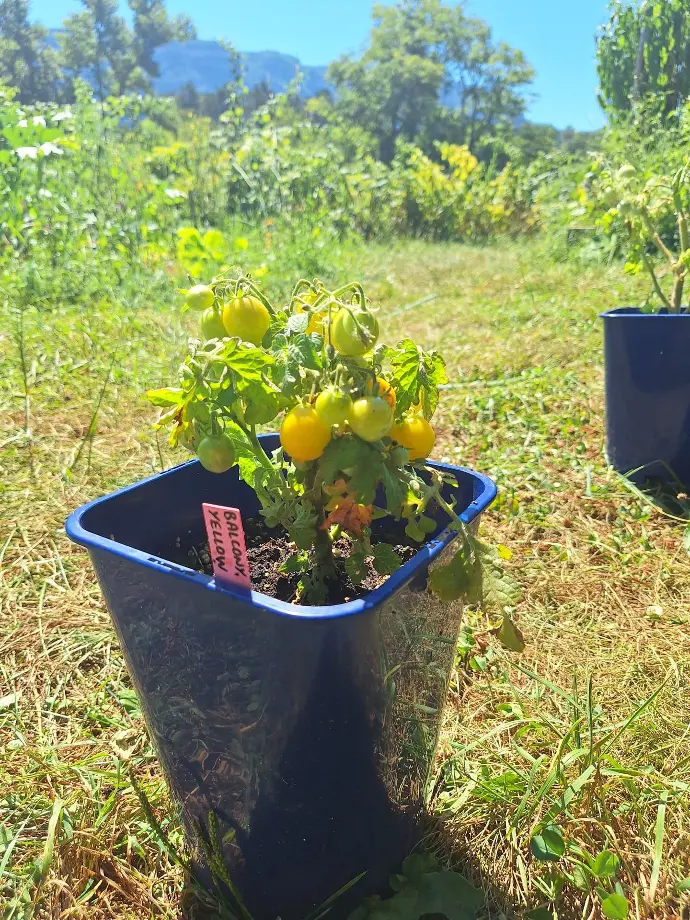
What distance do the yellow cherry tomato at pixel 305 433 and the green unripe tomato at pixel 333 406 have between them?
0.02m

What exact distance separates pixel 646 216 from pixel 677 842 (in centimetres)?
168

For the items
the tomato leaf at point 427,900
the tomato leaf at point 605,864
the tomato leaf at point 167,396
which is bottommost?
the tomato leaf at point 427,900

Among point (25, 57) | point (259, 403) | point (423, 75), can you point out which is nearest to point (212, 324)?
point (259, 403)

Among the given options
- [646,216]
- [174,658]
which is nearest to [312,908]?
[174,658]

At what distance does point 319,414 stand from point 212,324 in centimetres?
21

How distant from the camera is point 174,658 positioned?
0.73 metres

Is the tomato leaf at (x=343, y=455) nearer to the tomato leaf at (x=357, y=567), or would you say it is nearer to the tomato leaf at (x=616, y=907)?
the tomato leaf at (x=357, y=567)

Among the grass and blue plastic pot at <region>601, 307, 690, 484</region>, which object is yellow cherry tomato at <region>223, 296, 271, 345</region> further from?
blue plastic pot at <region>601, 307, 690, 484</region>

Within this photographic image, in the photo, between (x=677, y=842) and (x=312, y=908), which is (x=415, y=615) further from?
(x=677, y=842)

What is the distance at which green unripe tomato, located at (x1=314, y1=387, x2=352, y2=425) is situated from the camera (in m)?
0.60

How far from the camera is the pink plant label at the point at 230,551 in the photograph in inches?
25.2

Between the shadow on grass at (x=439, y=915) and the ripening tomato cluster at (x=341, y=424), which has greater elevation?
the ripening tomato cluster at (x=341, y=424)

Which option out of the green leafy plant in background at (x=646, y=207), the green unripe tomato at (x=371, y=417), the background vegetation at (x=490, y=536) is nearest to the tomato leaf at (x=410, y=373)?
the green unripe tomato at (x=371, y=417)

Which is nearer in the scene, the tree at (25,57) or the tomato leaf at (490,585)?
the tomato leaf at (490,585)
